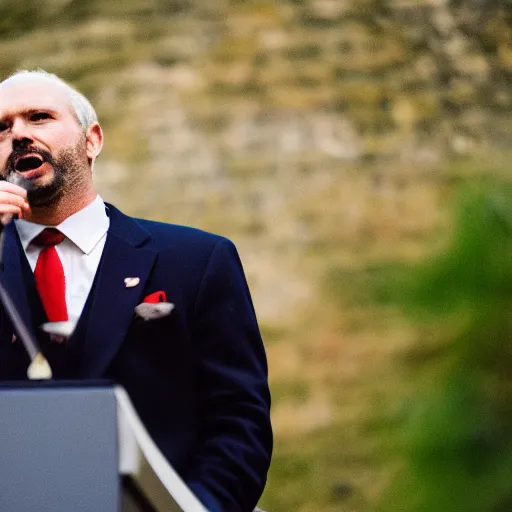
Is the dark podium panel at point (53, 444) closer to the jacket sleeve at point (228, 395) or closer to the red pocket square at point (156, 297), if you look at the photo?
the jacket sleeve at point (228, 395)

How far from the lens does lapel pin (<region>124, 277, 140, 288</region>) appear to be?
1.73 metres

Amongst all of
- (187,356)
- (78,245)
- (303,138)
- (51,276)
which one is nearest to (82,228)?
(78,245)

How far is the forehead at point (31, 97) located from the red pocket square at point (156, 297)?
1.13ft

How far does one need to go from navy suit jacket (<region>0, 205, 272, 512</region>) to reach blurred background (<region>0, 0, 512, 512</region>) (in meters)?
2.92

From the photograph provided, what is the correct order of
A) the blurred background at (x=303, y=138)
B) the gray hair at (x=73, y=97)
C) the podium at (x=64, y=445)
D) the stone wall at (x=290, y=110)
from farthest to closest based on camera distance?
1. the stone wall at (x=290, y=110)
2. the blurred background at (x=303, y=138)
3. the gray hair at (x=73, y=97)
4. the podium at (x=64, y=445)

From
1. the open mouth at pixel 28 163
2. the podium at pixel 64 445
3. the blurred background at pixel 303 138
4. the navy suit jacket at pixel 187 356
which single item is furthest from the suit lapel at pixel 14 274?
the blurred background at pixel 303 138

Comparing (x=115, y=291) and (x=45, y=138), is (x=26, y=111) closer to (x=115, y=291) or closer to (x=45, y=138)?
(x=45, y=138)

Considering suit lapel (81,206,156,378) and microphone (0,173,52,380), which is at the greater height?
microphone (0,173,52,380)

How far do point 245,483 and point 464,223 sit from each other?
0.85 meters

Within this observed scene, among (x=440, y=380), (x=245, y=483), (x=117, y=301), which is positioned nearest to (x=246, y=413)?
(x=245, y=483)

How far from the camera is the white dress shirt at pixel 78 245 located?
1.73 meters

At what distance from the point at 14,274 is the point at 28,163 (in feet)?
0.56

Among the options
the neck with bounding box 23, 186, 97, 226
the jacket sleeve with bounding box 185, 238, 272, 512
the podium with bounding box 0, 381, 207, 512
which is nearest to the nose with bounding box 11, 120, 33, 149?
the neck with bounding box 23, 186, 97, 226

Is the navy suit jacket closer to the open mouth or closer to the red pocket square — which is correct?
the red pocket square
